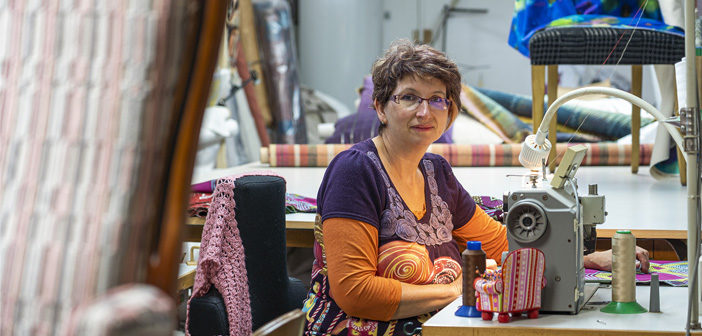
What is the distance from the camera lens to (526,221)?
1414mm

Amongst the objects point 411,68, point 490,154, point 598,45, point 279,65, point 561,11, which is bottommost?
point 490,154

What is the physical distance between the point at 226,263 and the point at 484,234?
2.05ft

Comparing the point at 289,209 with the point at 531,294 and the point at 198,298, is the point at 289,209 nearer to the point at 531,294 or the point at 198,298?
the point at 198,298

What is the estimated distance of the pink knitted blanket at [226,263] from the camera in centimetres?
205

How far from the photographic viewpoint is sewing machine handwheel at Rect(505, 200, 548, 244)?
1.40 metres

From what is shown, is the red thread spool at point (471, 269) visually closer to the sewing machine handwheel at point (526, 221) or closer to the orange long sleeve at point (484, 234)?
the sewing machine handwheel at point (526, 221)

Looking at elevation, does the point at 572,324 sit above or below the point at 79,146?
below

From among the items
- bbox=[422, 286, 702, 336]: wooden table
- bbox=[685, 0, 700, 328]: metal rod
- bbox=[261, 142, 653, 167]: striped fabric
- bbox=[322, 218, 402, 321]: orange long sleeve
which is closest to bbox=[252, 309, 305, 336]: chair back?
bbox=[422, 286, 702, 336]: wooden table

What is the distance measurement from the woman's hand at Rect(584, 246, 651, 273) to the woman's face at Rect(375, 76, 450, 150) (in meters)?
0.42

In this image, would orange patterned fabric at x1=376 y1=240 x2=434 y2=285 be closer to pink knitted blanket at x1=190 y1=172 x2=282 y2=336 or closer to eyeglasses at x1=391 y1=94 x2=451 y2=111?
eyeglasses at x1=391 y1=94 x2=451 y2=111

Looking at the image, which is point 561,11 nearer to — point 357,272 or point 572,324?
point 357,272

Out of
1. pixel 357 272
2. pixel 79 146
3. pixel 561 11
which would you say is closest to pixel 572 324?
pixel 357 272

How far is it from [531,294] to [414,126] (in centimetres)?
62

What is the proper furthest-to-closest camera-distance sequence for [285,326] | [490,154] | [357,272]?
[490,154] < [357,272] < [285,326]
